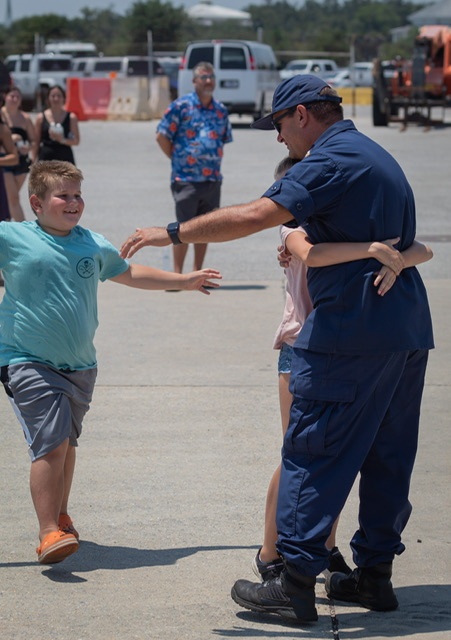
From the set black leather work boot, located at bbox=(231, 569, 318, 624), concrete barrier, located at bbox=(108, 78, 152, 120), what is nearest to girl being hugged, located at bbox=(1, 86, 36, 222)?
black leather work boot, located at bbox=(231, 569, 318, 624)

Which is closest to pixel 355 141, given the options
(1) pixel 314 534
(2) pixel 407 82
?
(1) pixel 314 534

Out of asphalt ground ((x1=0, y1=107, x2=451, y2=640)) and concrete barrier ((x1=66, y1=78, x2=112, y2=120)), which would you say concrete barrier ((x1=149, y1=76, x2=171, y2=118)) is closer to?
concrete barrier ((x1=66, y1=78, x2=112, y2=120))

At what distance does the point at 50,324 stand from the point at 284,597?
138 centimetres

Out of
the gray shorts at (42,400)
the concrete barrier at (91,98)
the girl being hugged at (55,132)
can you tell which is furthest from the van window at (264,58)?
the gray shorts at (42,400)

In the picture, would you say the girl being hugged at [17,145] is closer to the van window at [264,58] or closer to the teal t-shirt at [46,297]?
the teal t-shirt at [46,297]

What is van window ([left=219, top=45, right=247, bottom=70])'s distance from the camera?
1254 inches

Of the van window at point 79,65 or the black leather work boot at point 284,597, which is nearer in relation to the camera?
the black leather work boot at point 284,597

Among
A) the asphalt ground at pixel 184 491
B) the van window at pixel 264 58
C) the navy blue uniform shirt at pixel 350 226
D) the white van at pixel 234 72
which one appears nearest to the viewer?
the navy blue uniform shirt at pixel 350 226

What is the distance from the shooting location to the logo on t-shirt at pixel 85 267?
14.6ft

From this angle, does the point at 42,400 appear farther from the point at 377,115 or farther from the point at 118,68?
the point at 118,68

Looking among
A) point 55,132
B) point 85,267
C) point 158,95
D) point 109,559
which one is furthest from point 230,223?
point 158,95

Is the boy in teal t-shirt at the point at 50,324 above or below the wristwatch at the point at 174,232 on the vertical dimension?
below

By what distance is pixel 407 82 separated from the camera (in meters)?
29.4

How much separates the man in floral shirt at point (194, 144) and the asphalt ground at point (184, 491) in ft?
2.73
